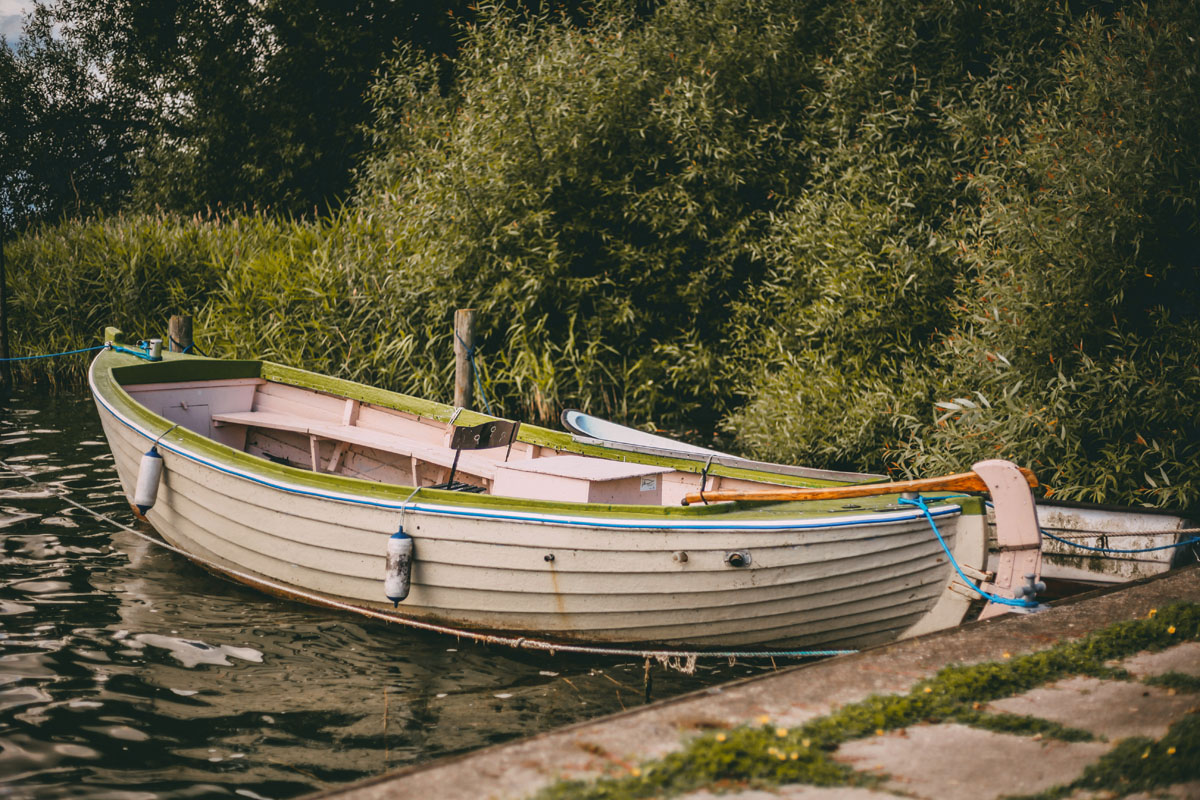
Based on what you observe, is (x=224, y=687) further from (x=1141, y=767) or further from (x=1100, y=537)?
(x=1100, y=537)

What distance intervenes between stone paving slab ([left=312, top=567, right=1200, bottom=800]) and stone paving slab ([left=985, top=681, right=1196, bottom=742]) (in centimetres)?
25

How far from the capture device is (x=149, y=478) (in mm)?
6578

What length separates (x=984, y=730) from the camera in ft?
10.7

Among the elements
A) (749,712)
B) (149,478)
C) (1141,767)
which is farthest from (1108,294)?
(149,478)

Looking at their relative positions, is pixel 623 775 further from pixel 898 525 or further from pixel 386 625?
pixel 386 625

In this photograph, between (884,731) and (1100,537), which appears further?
(1100,537)

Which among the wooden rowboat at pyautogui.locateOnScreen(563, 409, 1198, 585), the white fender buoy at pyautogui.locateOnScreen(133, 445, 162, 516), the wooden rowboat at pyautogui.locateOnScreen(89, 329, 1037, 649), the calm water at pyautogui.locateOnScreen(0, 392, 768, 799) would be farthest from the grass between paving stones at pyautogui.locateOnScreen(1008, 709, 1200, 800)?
the white fender buoy at pyautogui.locateOnScreen(133, 445, 162, 516)

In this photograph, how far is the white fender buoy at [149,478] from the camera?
6582 mm

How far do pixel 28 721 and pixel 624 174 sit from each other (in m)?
9.59

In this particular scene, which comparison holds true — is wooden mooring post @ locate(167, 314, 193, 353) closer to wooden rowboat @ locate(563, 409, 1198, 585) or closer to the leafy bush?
the leafy bush

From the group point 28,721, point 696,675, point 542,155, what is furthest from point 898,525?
point 542,155

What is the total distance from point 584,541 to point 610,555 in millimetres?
155

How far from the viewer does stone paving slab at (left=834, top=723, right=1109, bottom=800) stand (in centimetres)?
288

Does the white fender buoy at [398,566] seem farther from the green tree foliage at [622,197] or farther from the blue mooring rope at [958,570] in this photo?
the green tree foliage at [622,197]
